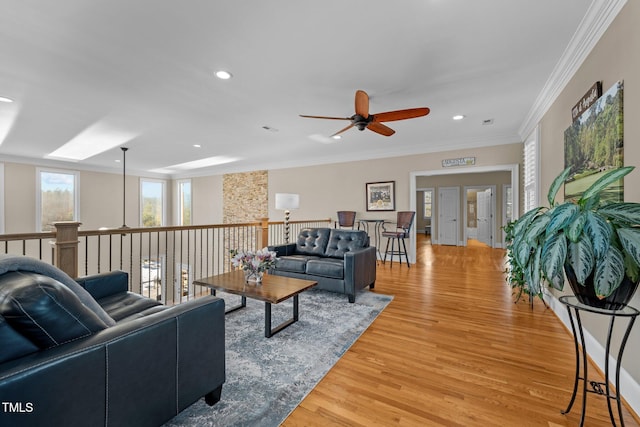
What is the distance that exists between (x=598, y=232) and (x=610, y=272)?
191mm

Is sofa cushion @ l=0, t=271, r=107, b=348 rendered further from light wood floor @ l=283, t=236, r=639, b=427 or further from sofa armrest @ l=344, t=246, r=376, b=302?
sofa armrest @ l=344, t=246, r=376, b=302

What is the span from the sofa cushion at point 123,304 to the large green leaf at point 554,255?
7.89 ft

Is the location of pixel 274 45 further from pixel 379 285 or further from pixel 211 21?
pixel 379 285

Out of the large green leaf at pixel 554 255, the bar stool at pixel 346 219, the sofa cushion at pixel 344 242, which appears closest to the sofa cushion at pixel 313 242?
the sofa cushion at pixel 344 242

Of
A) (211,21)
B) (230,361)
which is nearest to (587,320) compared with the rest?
(230,361)

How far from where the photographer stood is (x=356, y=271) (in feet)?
11.6

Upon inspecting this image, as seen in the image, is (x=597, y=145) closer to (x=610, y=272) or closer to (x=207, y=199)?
(x=610, y=272)

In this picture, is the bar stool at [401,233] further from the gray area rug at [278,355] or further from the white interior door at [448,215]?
the white interior door at [448,215]

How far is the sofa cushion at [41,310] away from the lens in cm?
99

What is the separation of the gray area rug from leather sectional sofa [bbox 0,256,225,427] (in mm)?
235

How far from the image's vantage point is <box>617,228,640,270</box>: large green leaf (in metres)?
1.16

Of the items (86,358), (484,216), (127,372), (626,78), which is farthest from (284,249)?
(484,216)

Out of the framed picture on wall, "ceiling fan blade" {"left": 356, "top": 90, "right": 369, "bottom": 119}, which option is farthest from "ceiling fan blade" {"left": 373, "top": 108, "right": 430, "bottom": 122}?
the framed picture on wall

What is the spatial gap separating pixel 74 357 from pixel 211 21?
2272 mm
